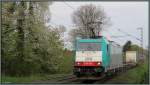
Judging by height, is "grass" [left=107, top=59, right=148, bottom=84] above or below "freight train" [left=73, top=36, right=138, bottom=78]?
below

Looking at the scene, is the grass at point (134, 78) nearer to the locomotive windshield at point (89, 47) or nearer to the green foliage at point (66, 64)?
the locomotive windshield at point (89, 47)

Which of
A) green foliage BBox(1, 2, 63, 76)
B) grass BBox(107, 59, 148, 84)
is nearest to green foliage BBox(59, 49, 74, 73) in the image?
green foliage BBox(1, 2, 63, 76)

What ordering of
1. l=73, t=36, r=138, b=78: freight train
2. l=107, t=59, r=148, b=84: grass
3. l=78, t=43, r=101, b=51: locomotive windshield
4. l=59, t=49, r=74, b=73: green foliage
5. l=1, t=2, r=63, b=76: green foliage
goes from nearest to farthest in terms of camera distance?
l=107, t=59, r=148, b=84: grass < l=73, t=36, r=138, b=78: freight train < l=78, t=43, r=101, b=51: locomotive windshield < l=1, t=2, r=63, b=76: green foliage < l=59, t=49, r=74, b=73: green foliage

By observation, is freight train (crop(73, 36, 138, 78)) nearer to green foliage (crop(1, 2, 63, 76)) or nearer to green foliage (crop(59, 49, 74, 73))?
green foliage (crop(1, 2, 63, 76))

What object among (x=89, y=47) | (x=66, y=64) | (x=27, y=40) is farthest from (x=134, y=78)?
(x=66, y=64)

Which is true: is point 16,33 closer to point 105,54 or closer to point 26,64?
point 26,64

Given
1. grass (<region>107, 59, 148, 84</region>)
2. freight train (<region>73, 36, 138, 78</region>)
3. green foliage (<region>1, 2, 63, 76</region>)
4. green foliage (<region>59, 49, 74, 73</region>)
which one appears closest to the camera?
grass (<region>107, 59, 148, 84</region>)

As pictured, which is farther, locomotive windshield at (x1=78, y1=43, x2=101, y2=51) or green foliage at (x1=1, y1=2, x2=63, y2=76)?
green foliage at (x1=1, y1=2, x2=63, y2=76)

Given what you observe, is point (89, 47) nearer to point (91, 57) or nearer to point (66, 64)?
point (91, 57)

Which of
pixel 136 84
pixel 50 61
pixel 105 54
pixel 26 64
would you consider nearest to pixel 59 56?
pixel 50 61

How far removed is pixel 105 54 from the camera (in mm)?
25156

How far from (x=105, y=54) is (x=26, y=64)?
11.1 metres

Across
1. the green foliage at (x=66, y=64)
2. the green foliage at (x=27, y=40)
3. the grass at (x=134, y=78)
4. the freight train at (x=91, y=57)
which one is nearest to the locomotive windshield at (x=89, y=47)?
the freight train at (x=91, y=57)

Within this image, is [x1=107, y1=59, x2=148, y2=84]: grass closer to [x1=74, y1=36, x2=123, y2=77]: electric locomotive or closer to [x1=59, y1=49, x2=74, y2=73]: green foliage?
[x1=74, y1=36, x2=123, y2=77]: electric locomotive
